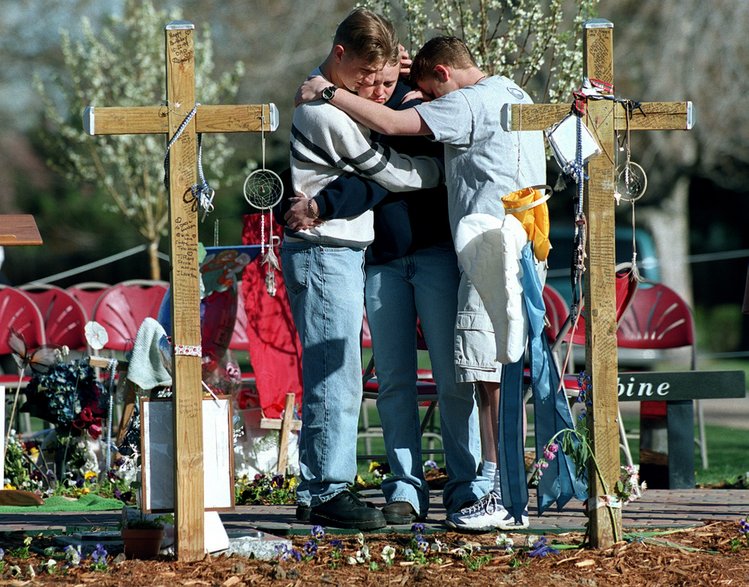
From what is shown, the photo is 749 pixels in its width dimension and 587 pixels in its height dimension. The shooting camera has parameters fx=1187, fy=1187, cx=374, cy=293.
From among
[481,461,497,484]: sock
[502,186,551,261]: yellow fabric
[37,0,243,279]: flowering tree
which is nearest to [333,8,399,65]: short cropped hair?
[502,186,551,261]: yellow fabric

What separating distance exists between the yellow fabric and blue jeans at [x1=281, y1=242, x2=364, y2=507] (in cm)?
63

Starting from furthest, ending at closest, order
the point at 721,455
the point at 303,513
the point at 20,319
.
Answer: the point at 721,455 → the point at 20,319 → the point at 303,513

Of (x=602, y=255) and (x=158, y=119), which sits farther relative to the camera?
(x=602, y=255)

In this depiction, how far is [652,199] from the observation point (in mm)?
19641

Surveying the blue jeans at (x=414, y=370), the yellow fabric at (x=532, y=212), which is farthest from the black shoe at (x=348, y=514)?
the yellow fabric at (x=532, y=212)

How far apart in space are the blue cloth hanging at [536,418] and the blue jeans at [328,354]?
1.91ft

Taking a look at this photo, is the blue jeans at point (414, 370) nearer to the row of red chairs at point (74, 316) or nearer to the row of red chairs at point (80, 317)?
the row of red chairs at point (80, 317)

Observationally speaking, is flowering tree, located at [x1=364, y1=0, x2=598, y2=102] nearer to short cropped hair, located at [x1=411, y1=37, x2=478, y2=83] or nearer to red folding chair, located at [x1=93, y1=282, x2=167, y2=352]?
short cropped hair, located at [x1=411, y1=37, x2=478, y2=83]

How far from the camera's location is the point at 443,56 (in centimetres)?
447

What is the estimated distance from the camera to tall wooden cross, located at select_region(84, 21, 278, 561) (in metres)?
3.84

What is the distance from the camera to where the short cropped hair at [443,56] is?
4.47 m

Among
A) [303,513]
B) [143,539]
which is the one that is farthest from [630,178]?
[143,539]

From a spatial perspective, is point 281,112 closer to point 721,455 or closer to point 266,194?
point 721,455

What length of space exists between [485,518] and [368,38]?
1.78 metres
